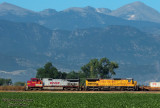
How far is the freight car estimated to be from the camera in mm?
103062

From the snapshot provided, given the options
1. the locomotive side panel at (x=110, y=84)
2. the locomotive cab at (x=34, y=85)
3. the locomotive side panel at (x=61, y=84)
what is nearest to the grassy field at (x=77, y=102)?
the locomotive side panel at (x=110, y=84)

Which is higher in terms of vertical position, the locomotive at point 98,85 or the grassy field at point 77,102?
the locomotive at point 98,85

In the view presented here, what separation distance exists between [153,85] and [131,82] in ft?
39.6

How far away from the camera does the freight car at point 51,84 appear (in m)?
103

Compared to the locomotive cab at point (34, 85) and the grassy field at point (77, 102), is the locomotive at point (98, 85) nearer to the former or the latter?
the locomotive cab at point (34, 85)

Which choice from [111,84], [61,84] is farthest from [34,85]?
[111,84]

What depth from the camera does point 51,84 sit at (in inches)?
4195

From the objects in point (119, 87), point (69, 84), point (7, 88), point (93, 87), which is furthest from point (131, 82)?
point (7, 88)

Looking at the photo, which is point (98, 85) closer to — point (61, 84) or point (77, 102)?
point (61, 84)

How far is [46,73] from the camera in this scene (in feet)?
652

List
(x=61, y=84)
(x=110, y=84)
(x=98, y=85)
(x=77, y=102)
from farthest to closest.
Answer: (x=61, y=84)
(x=110, y=84)
(x=98, y=85)
(x=77, y=102)

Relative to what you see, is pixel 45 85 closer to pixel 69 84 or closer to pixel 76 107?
pixel 69 84

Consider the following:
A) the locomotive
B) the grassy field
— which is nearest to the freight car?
the locomotive

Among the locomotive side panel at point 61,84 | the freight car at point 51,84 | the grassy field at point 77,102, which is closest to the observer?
the grassy field at point 77,102
